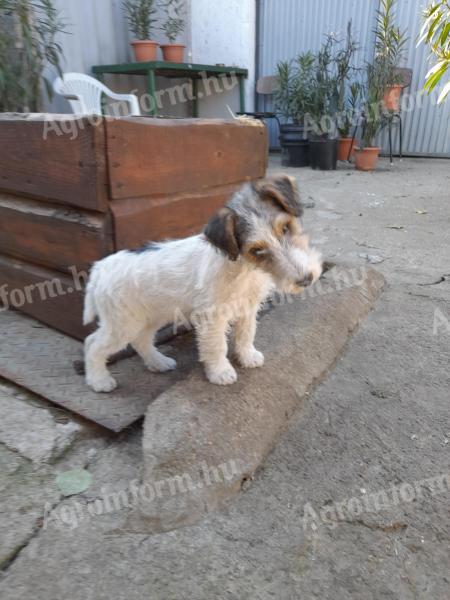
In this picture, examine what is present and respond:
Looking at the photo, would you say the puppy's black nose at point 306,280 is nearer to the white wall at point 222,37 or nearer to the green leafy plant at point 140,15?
the green leafy plant at point 140,15

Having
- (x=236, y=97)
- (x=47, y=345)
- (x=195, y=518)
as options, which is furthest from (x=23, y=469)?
(x=236, y=97)

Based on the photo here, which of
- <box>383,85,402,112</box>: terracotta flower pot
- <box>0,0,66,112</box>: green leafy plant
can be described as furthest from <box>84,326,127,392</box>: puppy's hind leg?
<box>383,85,402,112</box>: terracotta flower pot

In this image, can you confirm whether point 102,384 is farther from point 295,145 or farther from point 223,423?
point 295,145

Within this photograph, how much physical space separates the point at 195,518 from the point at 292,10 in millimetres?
11615

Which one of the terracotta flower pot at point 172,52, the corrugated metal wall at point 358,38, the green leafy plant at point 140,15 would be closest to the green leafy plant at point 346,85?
the corrugated metal wall at point 358,38

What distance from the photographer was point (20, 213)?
3055mm

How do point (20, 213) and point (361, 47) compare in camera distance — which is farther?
point (361, 47)

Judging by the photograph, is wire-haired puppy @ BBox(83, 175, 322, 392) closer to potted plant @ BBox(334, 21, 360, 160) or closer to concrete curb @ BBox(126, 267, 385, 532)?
concrete curb @ BBox(126, 267, 385, 532)

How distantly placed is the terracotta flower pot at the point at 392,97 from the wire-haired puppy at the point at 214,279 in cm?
837

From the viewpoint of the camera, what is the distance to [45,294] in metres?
3.18

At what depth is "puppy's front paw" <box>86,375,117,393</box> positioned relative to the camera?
261cm

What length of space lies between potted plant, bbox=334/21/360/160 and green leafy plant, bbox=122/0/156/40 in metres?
4.04

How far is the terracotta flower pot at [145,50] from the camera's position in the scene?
7.11 meters

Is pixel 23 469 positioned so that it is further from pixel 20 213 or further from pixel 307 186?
pixel 307 186
